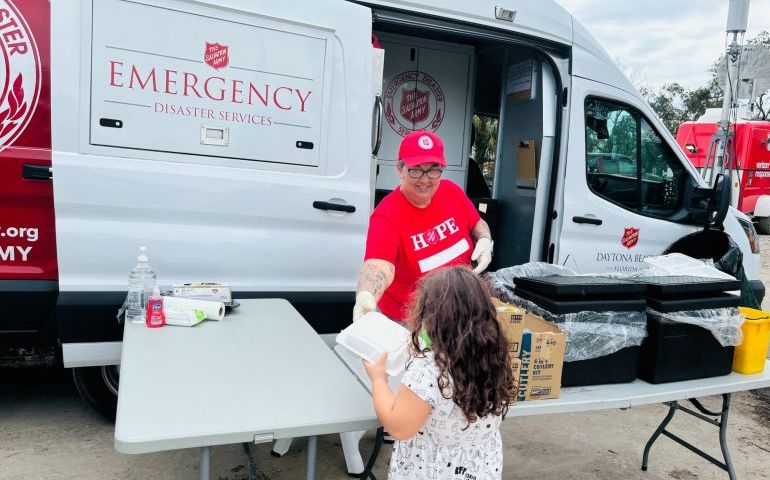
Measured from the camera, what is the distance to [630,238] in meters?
3.76

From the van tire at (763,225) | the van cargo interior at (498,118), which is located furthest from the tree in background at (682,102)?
the van cargo interior at (498,118)

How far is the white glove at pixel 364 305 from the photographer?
2.00 metres

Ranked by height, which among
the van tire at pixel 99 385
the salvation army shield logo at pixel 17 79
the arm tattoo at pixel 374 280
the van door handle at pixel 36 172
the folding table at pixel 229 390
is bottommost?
the van tire at pixel 99 385

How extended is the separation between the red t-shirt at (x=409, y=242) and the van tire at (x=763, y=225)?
1310 cm

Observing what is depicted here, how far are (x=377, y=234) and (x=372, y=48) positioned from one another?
1.06m

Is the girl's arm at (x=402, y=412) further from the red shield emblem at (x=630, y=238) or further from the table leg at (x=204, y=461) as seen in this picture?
the red shield emblem at (x=630, y=238)

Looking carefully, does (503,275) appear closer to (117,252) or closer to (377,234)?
(377,234)

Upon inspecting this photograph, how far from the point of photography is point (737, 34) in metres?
5.79

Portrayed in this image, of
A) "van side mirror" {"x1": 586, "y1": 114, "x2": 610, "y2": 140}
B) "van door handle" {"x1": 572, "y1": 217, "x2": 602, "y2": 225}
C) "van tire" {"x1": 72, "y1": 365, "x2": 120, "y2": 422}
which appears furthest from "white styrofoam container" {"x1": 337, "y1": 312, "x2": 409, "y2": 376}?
"van side mirror" {"x1": 586, "y1": 114, "x2": 610, "y2": 140}

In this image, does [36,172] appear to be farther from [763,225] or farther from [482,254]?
[763,225]

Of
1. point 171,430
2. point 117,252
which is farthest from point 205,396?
point 117,252

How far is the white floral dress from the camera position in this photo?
4.90ft

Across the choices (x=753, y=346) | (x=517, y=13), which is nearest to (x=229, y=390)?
(x=753, y=346)

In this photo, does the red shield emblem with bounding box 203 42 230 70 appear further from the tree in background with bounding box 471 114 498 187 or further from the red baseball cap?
→ the tree in background with bounding box 471 114 498 187
